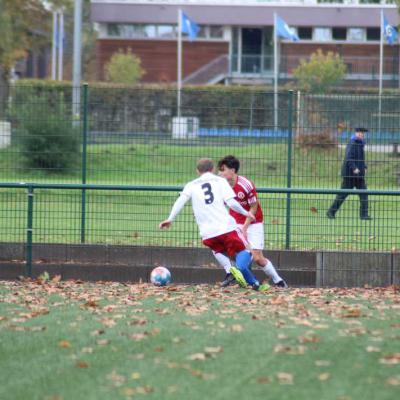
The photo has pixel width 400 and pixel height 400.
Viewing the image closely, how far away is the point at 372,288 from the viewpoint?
13.9 m

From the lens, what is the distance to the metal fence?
14711mm

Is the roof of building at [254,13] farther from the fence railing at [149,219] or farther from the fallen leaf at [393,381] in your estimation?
the fallen leaf at [393,381]

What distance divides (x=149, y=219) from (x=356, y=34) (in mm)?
45844

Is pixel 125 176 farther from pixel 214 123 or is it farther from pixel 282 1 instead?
pixel 282 1

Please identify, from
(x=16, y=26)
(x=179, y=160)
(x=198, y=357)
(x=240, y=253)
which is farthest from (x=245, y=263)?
(x=16, y=26)

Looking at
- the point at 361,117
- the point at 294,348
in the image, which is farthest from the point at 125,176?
the point at 294,348

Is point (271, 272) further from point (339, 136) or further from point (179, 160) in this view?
point (179, 160)

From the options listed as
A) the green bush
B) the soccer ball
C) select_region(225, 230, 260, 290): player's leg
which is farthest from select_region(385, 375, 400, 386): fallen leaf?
the green bush

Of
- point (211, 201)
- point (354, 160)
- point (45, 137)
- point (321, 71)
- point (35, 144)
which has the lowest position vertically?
point (211, 201)

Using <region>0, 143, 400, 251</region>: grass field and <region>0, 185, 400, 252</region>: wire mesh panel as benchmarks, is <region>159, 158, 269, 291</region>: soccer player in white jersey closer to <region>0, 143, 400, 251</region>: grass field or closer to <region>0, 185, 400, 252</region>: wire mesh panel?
<region>0, 185, 400, 252</region>: wire mesh panel

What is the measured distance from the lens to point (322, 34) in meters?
59.2

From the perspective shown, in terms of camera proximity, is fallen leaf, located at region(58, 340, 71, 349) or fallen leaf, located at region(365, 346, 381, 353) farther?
fallen leaf, located at region(58, 340, 71, 349)

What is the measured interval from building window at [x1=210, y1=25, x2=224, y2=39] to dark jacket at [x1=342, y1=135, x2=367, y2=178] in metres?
44.5

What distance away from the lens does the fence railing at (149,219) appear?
14.5 metres
